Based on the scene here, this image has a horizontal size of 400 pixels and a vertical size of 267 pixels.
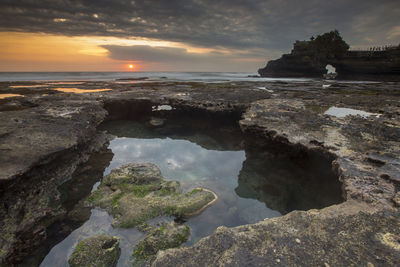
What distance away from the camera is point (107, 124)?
15.1 meters

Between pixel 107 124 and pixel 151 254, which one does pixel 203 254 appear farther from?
pixel 107 124

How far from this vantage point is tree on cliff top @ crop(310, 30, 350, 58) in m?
63.8

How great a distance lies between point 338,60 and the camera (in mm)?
63438

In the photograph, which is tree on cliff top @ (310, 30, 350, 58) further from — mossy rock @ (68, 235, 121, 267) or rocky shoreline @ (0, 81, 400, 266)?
mossy rock @ (68, 235, 121, 267)

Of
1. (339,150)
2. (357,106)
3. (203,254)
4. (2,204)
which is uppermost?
(357,106)

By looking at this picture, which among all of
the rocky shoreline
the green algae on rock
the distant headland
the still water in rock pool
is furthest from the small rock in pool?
the distant headland

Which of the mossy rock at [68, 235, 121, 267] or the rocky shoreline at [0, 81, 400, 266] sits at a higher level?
the rocky shoreline at [0, 81, 400, 266]

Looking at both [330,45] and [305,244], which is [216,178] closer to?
[305,244]

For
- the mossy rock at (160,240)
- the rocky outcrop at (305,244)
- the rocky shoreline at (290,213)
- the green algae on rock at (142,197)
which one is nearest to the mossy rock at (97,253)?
the mossy rock at (160,240)

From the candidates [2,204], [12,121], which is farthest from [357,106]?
[12,121]

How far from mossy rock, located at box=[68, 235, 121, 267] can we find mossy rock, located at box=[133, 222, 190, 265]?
1.42 feet

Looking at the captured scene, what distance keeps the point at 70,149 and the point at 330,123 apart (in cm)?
1004

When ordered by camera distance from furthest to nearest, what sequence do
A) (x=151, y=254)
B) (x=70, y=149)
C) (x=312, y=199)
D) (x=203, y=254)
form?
(x=70, y=149) < (x=312, y=199) < (x=151, y=254) < (x=203, y=254)

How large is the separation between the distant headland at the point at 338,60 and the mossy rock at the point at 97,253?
72.7m
